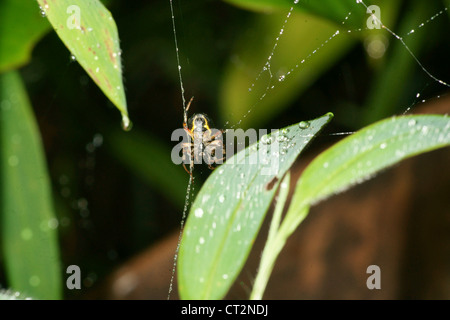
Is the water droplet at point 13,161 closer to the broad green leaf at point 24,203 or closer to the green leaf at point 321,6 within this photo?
the broad green leaf at point 24,203

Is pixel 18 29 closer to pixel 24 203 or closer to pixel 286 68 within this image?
pixel 24 203

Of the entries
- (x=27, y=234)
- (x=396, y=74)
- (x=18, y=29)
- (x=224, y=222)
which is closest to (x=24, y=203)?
(x=27, y=234)

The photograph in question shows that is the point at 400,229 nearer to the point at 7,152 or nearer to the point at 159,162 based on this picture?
the point at 159,162

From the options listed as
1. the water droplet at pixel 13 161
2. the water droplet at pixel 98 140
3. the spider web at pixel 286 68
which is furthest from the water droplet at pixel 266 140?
the water droplet at pixel 98 140

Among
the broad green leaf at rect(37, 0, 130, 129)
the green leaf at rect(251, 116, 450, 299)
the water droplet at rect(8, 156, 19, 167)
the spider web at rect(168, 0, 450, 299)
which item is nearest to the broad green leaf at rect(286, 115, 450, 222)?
the green leaf at rect(251, 116, 450, 299)

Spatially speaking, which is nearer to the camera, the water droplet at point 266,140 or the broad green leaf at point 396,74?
the water droplet at point 266,140

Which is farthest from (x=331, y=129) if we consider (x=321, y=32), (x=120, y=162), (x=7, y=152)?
(x=7, y=152)
